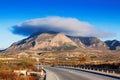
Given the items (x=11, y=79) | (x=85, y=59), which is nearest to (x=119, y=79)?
(x=11, y=79)

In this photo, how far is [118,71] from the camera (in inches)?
2058

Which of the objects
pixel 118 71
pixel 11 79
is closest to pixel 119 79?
pixel 11 79

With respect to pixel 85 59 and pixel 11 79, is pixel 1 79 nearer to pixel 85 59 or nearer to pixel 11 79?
pixel 11 79

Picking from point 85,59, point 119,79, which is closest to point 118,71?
point 119,79

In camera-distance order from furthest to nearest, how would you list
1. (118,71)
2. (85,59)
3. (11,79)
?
(85,59) < (118,71) < (11,79)

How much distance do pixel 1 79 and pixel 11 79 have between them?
3.05 ft

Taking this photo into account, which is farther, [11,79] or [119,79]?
[119,79]

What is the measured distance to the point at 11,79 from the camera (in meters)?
30.1

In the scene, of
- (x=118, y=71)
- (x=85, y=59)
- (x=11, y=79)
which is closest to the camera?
(x=11, y=79)

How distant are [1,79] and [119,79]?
12075 millimetres

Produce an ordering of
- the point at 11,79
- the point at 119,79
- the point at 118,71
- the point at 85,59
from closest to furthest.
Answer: the point at 11,79, the point at 119,79, the point at 118,71, the point at 85,59

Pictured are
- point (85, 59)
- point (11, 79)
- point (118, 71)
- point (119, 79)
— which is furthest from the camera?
point (85, 59)

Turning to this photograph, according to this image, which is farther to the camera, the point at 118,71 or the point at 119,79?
the point at 118,71

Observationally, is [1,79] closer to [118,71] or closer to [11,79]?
[11,79]
